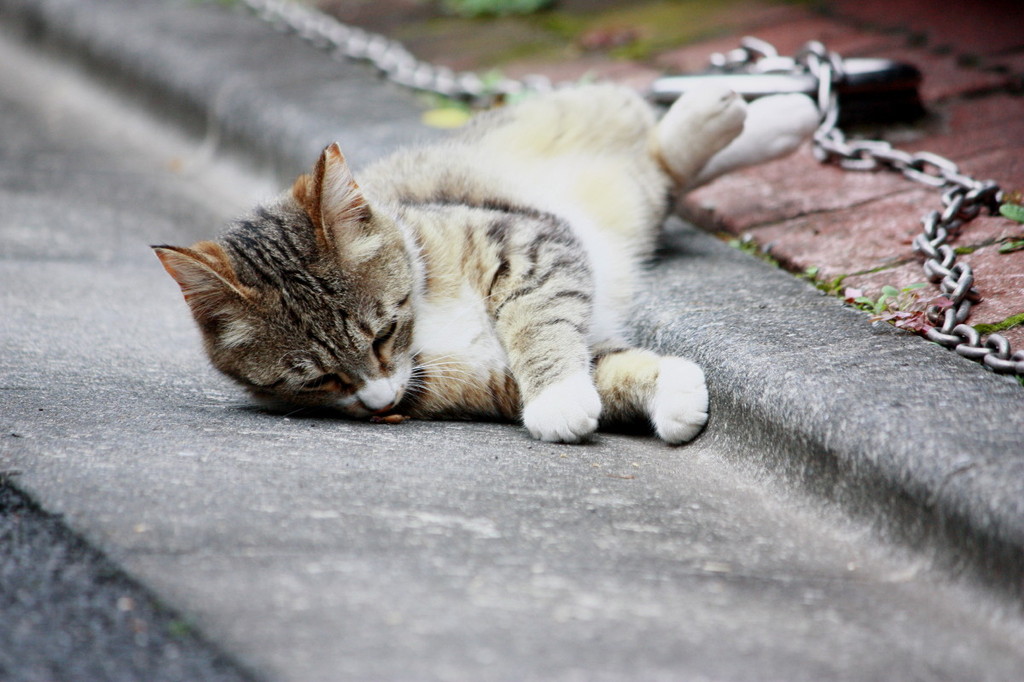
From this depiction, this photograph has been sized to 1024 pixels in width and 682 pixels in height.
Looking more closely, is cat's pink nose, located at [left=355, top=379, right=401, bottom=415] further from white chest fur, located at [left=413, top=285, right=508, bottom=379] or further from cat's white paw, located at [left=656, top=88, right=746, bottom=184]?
cat's white paw, located at [left=656, top=88, right=746, bottom=184]

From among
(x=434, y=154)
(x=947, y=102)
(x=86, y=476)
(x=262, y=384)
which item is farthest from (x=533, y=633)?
(x=947, y=102)

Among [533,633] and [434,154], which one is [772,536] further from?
[434,154]

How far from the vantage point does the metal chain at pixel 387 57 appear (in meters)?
3.88

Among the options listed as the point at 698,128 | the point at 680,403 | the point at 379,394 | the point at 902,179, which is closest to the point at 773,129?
the point at 698,128

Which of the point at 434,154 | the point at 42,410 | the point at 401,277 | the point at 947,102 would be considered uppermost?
the point at 947,102

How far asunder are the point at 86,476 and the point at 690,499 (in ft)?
3.48

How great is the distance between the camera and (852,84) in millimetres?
3207

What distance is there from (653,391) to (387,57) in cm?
271

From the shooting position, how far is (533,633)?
4.22 ft

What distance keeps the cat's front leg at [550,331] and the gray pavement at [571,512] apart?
0.24ft

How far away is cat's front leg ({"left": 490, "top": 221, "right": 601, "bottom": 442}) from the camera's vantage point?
206cm

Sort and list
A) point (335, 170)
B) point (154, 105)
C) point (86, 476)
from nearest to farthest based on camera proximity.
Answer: point (86, 476) → point (335, 170) → point (154, 105)

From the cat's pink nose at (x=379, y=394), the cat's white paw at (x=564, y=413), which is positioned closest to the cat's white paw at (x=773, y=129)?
the cat's white paw at (x=564, y=413)

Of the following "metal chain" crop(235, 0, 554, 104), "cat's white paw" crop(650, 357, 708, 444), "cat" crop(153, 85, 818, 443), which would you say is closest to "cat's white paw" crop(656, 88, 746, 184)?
"cat" crop(153, 85, 818, 443)
